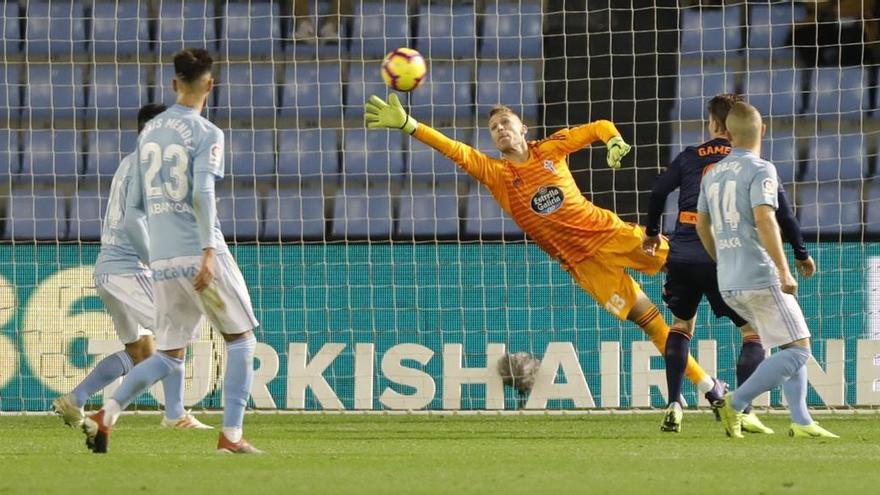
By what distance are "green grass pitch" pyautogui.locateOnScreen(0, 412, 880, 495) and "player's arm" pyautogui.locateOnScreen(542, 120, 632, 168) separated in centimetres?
148

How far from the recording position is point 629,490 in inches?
205

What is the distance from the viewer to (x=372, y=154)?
13445 mm

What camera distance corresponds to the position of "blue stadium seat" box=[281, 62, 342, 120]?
1345 centimetres

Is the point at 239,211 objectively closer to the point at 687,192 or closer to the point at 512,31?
the point at 512,31

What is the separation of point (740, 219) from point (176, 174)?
2.55 metres

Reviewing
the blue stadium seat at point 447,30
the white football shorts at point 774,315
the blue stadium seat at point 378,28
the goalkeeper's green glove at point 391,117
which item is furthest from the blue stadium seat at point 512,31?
the white football shorts at point 774,315

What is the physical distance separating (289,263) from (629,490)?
6.91m

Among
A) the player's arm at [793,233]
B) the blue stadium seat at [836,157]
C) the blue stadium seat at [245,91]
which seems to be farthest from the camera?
the blue stadium seat at [245,91]

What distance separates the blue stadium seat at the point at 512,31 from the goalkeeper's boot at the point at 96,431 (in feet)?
23.9

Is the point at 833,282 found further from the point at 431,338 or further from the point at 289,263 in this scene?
the point at 289,263

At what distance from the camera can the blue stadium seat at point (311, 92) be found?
44.1 ft

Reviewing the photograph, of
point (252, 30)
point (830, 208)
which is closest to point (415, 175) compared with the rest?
point (252, 30)

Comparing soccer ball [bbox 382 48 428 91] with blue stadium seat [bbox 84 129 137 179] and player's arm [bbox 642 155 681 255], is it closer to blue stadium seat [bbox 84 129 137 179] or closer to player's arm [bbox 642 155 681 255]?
player's arm [bbox 642 155 681 255]

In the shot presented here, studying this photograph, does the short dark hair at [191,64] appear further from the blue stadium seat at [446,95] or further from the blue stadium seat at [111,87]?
the blue stadium seat at [111,87]
